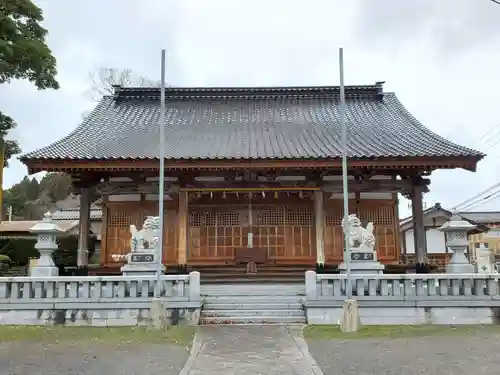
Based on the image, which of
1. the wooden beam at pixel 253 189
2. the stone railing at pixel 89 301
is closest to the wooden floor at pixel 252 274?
the wooden beam at pixel 253 189

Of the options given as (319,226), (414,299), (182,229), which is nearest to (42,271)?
(182,229)

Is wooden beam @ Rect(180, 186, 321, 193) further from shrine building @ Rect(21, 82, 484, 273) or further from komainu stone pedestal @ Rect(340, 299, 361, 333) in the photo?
komainu stone pedestal @ Rect(340, 299, 361, 333)

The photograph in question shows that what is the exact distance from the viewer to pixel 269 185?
15.0 metres

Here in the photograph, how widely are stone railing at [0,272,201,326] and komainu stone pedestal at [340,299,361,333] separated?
3.10m

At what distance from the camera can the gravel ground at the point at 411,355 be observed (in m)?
6.39

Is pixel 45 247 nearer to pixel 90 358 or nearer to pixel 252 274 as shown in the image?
pixel 90 358

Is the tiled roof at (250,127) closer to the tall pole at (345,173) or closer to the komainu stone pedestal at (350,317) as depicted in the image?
the tall pole at (345,173)

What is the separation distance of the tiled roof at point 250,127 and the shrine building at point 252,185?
0.07 metres

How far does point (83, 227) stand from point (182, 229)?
10.9ft

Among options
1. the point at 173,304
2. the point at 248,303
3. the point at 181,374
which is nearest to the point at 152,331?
the point at 173,304

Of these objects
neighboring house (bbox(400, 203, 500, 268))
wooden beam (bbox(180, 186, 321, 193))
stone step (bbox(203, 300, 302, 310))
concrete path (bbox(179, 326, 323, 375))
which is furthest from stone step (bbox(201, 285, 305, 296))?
neighboring house (bbox(400, 203, 500, 268))

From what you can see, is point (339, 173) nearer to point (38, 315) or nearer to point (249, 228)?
point (249, 228)

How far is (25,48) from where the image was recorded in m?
10.6

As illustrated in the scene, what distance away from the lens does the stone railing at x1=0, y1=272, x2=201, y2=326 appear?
10094 millimetres
